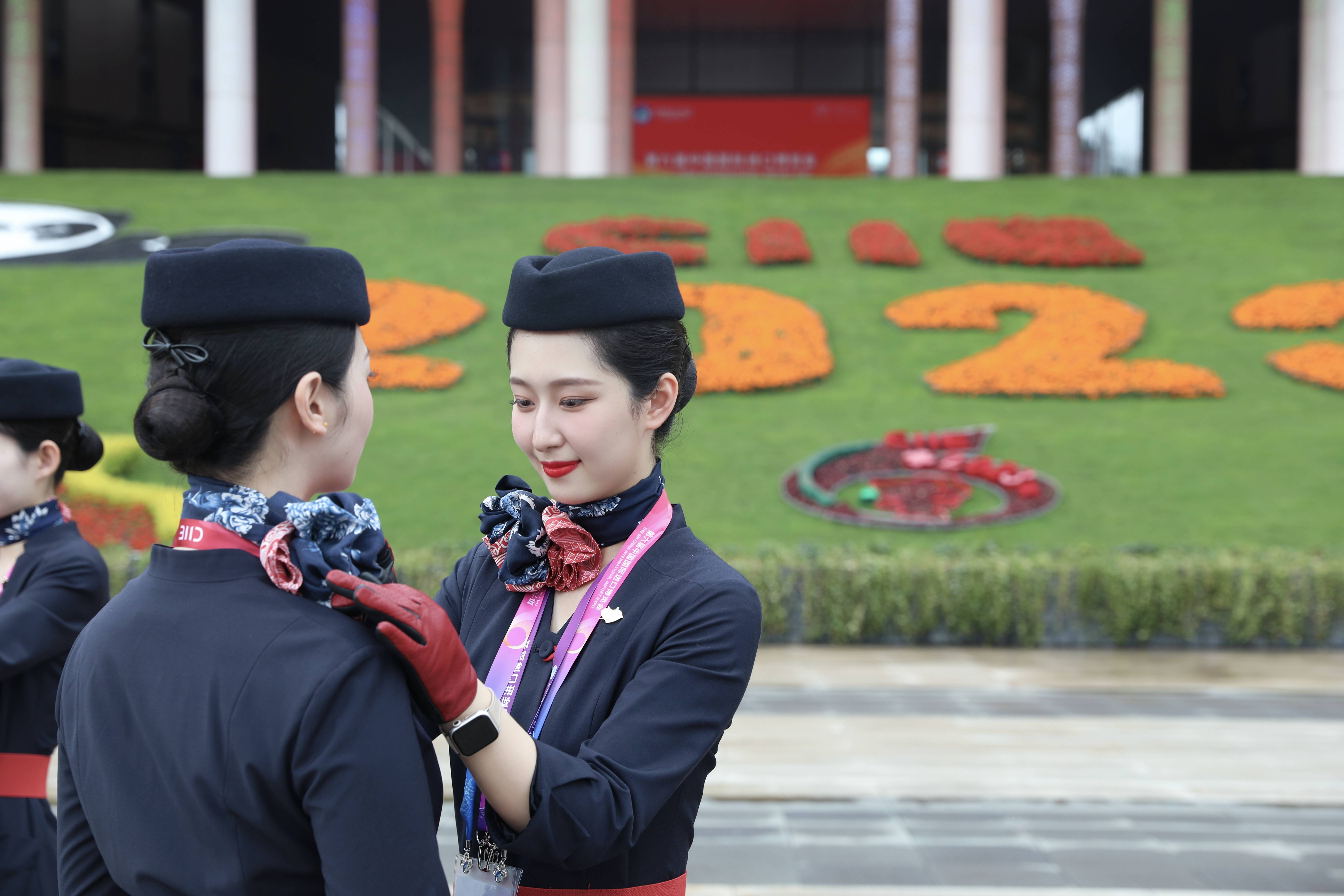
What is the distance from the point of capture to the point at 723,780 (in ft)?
18.2

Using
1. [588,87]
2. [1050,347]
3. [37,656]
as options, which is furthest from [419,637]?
[588,87]

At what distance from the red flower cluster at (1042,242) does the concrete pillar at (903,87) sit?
26.3 feet

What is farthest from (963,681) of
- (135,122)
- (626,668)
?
(135,122)

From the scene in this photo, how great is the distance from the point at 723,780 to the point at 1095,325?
9.83 metres

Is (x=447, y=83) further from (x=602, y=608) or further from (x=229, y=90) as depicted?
(x=602, y=608)

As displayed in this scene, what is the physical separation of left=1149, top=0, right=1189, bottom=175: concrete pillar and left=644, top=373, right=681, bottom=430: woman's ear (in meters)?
24.8

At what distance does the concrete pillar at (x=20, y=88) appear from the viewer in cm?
2336

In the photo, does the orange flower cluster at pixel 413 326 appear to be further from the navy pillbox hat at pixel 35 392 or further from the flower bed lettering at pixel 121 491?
the navy pillbox hat at pixel 35 392

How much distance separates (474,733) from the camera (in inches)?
59.5

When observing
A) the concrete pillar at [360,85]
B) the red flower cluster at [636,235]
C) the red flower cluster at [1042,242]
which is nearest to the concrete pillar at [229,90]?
the concrete pillar at [360,85]

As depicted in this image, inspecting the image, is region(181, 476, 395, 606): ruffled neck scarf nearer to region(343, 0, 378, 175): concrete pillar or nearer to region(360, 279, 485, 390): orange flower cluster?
region(360, 279, 485, 390): orange flower cluster

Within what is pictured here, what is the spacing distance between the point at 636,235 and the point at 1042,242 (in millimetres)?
5625

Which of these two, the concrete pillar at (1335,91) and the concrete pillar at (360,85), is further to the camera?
the concrete pillar at (360,85)

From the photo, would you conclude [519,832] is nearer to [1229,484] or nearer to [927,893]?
[927,893]
